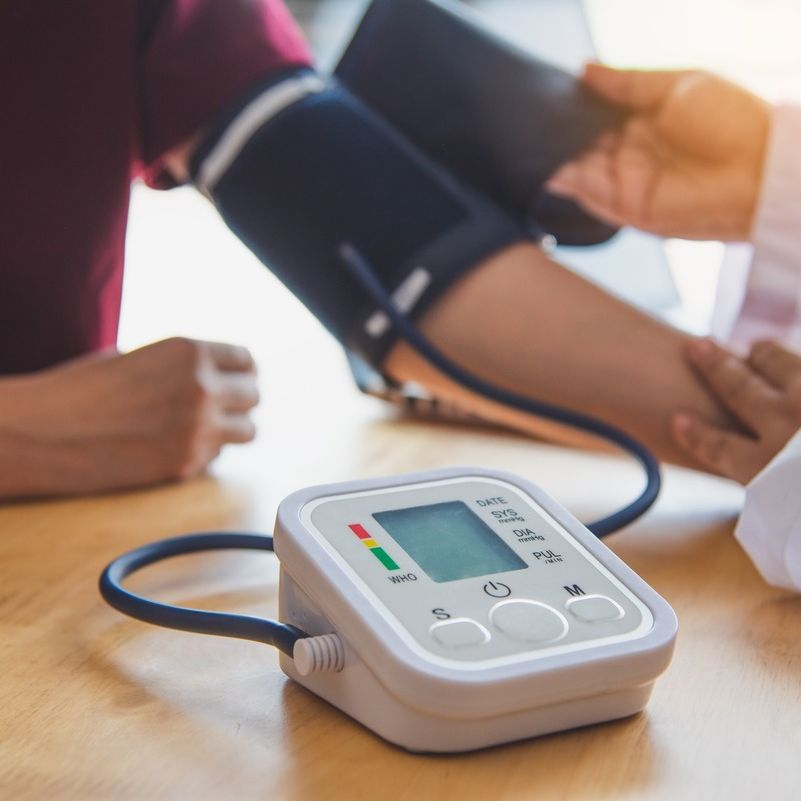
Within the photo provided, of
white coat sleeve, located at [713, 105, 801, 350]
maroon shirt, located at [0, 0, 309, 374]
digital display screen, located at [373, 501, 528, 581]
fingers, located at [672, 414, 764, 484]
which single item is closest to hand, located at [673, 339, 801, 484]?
fingers, located at [672, 414, 764, 484]

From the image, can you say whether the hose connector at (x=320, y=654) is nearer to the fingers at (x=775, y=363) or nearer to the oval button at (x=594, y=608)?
the oval button at (x=594, y=608)

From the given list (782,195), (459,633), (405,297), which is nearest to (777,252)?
(782,195)

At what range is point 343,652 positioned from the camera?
1.03ft

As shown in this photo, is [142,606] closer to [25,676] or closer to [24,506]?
[25,676]

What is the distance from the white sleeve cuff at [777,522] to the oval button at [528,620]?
15cm

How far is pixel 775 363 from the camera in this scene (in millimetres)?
547

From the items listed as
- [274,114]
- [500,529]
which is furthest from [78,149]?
[500,529]

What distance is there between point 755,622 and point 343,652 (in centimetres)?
18

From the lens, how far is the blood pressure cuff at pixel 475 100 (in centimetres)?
67

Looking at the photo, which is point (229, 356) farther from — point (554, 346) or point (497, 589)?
point (497, 589)

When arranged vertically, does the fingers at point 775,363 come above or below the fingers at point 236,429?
above

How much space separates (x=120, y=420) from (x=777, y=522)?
1.08 feet

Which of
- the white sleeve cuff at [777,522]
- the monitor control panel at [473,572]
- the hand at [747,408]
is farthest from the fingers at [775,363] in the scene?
the monitor control panel at [473,572]

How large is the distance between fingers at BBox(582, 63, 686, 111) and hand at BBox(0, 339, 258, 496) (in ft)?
0.96
